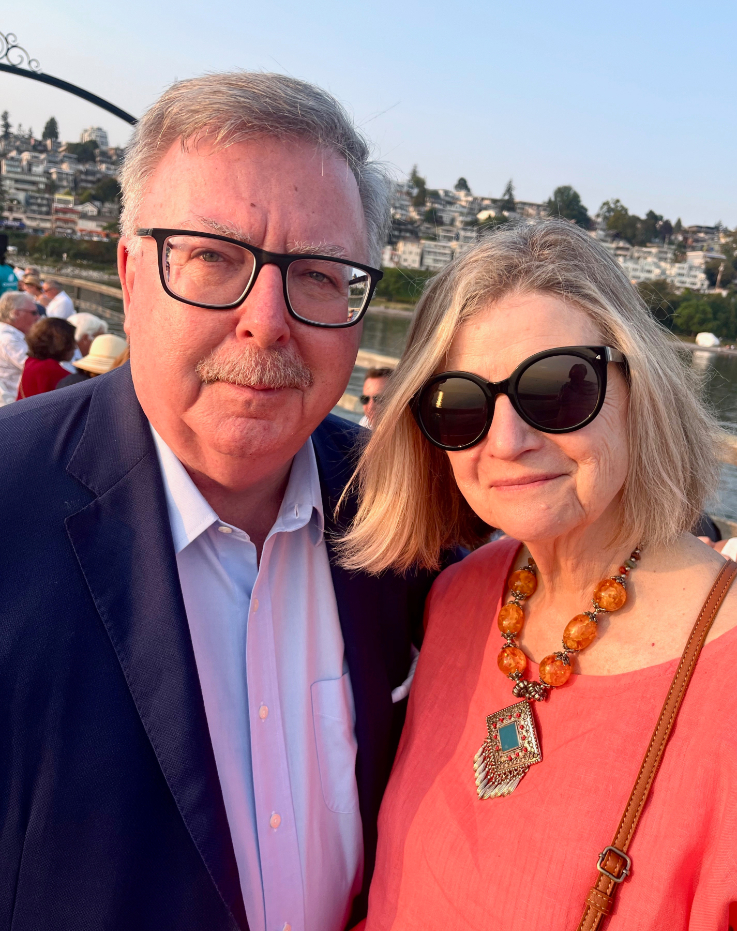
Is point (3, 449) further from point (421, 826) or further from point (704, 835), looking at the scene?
point (704, 835)

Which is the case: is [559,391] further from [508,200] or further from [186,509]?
[508,200]

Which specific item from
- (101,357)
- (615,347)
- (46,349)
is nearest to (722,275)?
(101,357)

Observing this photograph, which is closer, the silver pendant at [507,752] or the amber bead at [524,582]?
the silver pendant at [507,752]

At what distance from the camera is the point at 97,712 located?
1330mm

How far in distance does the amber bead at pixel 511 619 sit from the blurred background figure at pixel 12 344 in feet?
19.9

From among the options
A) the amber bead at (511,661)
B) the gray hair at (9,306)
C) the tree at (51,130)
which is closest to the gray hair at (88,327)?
the gray hair at (9,306)

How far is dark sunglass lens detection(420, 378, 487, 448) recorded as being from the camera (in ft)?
4.88

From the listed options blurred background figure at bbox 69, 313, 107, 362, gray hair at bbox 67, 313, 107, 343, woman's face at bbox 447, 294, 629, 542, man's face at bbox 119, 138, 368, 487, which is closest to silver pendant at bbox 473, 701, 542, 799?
woman's face at bbox 447, 294, 629, 542

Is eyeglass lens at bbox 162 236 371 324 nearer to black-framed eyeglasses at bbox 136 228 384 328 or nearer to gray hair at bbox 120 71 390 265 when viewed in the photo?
black-framed eyeglasses at bbox 136 228 384 328

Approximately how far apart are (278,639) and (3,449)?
729 mm

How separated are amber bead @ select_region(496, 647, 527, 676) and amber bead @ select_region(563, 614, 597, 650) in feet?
0.37

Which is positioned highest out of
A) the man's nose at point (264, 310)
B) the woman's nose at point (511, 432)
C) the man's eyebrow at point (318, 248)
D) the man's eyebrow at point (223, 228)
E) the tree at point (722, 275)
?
the tree at point (722, 275)

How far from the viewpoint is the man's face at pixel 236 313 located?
1485 millimetres

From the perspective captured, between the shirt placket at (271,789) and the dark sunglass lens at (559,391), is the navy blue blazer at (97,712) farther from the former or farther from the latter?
the dark sunglass lens at (559,391)
